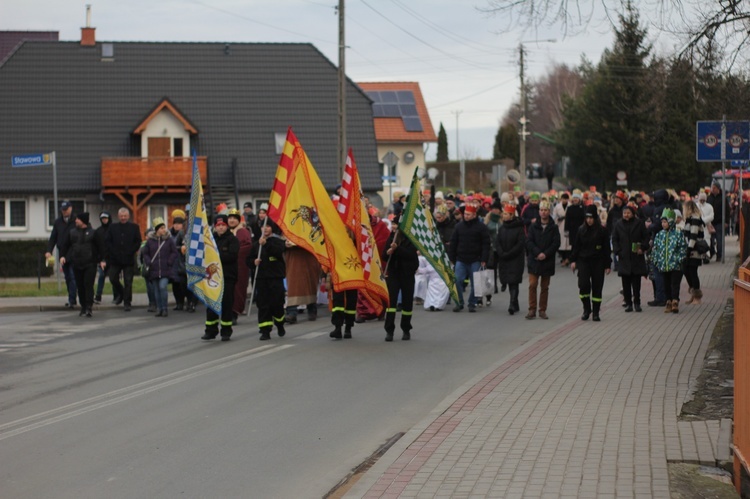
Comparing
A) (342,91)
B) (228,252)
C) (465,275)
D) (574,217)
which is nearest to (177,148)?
(342,91)

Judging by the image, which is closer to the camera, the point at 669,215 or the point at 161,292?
the point at 669,215

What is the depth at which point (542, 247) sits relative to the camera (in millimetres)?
19203

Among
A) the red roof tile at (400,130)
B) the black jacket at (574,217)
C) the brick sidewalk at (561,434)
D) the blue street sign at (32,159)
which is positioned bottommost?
the brick sidewalk at (561,434)

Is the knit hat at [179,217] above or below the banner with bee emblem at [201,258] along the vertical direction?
above

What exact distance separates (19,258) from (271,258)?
23.7 meters

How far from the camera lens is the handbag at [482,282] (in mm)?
20656

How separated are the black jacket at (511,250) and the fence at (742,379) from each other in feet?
40.6

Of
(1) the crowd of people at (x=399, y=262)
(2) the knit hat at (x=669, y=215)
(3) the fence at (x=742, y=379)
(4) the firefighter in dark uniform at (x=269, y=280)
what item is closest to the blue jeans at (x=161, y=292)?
(1) the crowd of people at (x=399, y=262)

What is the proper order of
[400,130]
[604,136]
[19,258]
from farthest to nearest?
[400,130]
[604,136]
[19,258]

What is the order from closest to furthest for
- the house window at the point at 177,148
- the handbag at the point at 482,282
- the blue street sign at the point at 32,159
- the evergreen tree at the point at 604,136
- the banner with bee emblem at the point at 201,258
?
1. the banner with bee emblem at the point at 201,258
2. the handbag at the point at 482,282
3. the blue street sign at the point at 32,159
4. the house window at the point at 177,148
5. the evergreen tree at the point at 604,136

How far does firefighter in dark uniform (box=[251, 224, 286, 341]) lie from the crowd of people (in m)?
0.01

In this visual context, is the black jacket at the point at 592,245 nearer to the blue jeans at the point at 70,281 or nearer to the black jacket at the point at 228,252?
the black jacket at the point at 228,252

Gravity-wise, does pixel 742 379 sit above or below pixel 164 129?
below

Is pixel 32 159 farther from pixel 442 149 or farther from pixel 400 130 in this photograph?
pixel 442 149
